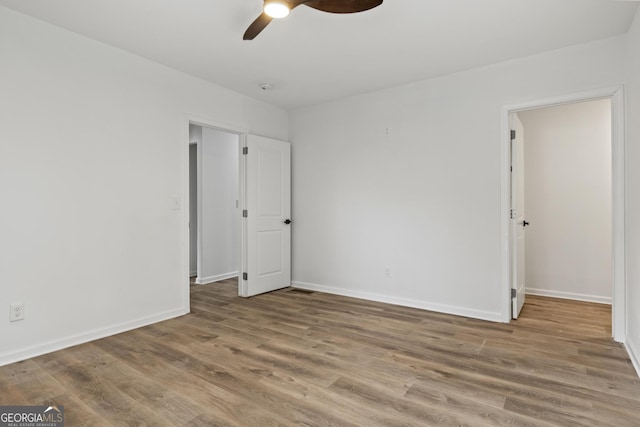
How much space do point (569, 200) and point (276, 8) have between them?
13.5ft

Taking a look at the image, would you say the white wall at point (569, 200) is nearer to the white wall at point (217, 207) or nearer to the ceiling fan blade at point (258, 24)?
the ceiling fan blade at point (258, 24)

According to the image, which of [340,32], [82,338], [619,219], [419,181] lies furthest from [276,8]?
[619,219]

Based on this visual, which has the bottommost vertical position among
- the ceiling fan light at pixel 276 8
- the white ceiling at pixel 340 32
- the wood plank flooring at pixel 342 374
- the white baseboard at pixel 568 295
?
the wood plank flooring at pixel 342 374

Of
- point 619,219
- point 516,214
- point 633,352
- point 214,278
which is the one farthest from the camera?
point 214,278

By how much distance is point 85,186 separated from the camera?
9.62 feet

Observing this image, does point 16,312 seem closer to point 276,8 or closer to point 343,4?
point 276,8

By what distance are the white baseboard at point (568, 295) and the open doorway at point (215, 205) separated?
3916 millimetres

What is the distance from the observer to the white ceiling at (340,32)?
98.5 inches

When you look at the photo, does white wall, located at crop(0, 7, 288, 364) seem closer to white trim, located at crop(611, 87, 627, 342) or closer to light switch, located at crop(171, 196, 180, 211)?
light switch, located at crop(171, 196, 180, 211)

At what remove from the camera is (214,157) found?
17.7 feet

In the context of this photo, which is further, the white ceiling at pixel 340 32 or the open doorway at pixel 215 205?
the open doorway at pixel 215 205

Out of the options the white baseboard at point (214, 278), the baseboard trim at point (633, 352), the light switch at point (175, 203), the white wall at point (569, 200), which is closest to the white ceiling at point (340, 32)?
the light switch at point (175, 203)

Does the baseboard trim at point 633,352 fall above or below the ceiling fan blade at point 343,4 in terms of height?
below

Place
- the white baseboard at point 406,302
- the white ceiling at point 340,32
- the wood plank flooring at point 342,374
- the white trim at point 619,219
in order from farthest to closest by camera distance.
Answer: the white baseboard at point 406,302
the white trim at point 619,219
the white ceiling at point 340,32
the wood plank flooring at point 342,374
